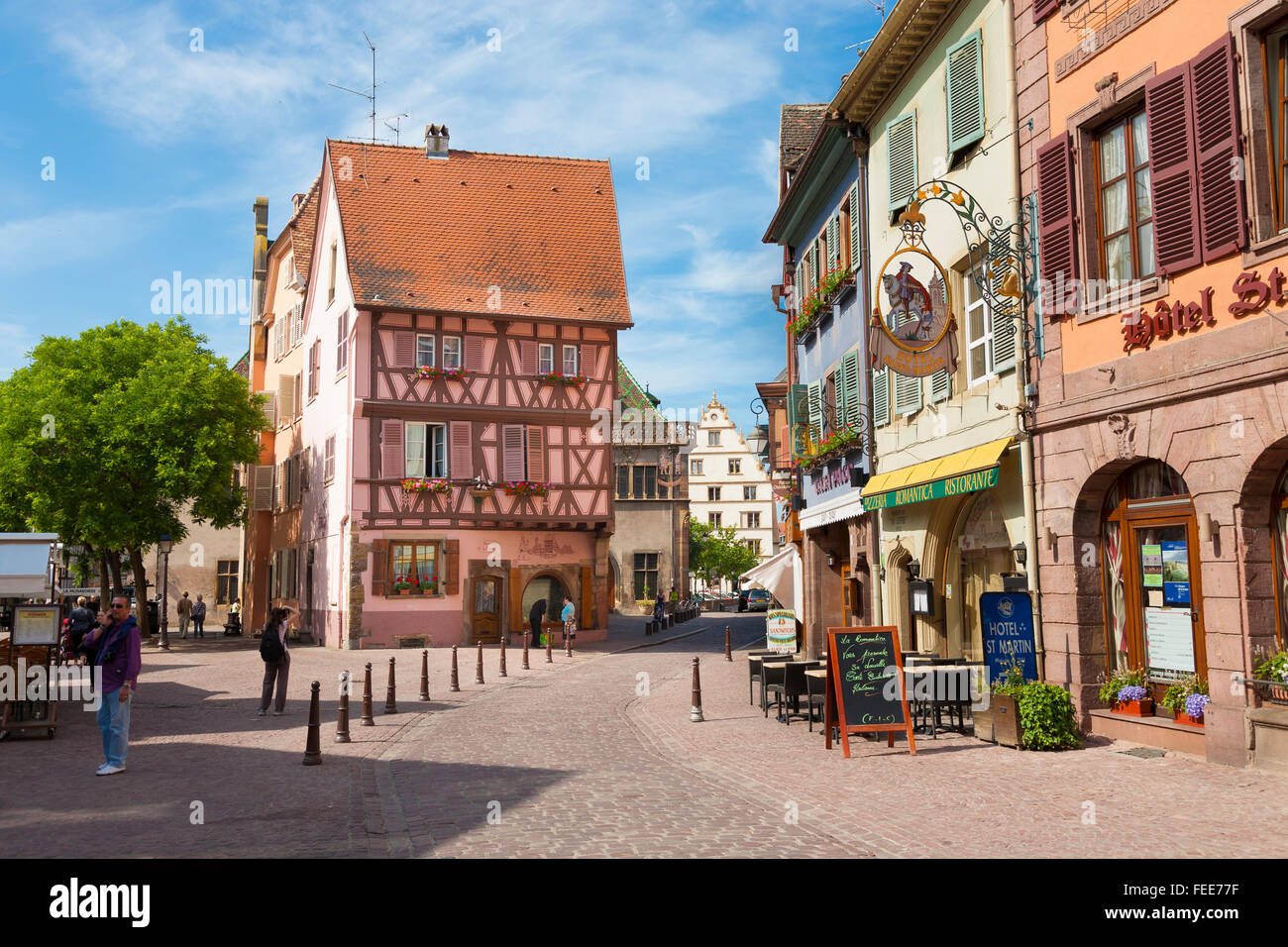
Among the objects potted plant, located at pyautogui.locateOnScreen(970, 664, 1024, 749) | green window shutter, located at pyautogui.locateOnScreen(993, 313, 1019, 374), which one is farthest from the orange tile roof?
potted plant, located at pyautogui.locateOnScreen(970, 664, 1024, 749)

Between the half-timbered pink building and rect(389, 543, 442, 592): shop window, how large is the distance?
0.15 ft

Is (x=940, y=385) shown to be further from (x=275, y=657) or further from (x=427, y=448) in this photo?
(x=427, y=448)

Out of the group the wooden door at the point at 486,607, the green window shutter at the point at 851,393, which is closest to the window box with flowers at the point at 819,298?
the green window shutter at the point at 851,393

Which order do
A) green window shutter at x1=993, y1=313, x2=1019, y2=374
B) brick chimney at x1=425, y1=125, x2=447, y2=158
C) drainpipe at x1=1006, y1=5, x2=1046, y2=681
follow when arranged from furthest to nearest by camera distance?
1. brick chimney at x1=425, y1=125, x2=447, y2=158
2. green window shutter at x1=993, y1=313, x2=1019, y2=374
3. drainpipe at x1=1006, y1=5, x2=1046, y2=681

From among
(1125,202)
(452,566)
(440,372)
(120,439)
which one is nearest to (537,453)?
(440,372)

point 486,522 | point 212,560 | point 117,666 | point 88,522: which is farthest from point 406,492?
point 212,560

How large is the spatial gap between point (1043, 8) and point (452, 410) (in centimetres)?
2282

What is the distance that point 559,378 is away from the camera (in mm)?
34594

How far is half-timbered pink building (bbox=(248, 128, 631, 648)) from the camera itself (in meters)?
32.7

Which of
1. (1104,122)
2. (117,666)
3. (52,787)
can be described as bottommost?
(52,787)

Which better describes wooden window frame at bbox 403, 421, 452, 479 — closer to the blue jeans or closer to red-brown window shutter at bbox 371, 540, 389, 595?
red-brown window shutter at bbox 371, 540, 389, 595

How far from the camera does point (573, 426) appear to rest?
3478 centimetres

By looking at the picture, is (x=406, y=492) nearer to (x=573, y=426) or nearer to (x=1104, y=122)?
(x=573, y=426)

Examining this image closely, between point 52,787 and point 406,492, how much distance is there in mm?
22714
